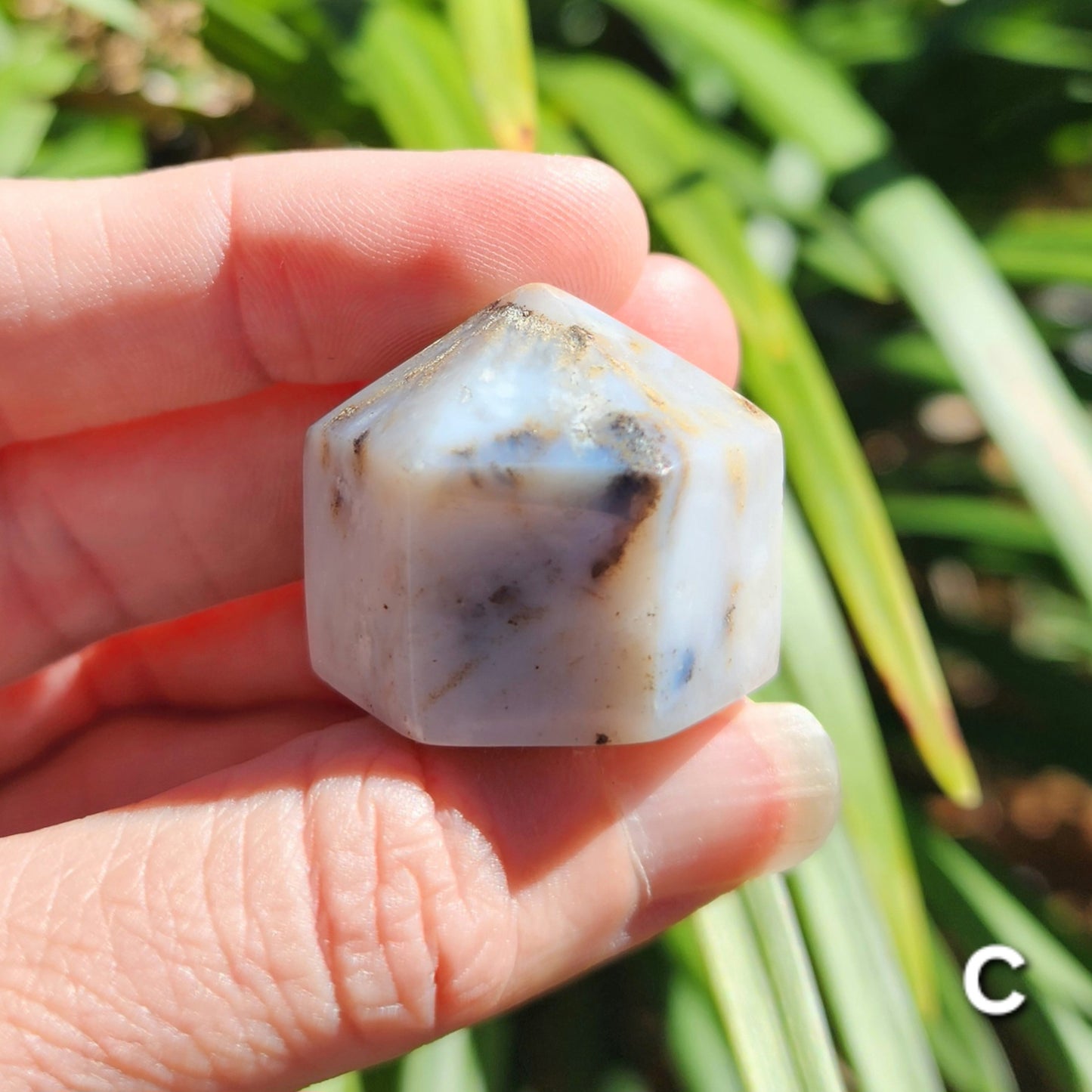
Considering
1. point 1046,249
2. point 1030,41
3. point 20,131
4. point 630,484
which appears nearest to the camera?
→ point 630,484

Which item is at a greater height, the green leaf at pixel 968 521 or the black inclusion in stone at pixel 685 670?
the black inclusion in stone at pixel 685 670

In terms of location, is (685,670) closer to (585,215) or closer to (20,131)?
(585,215)

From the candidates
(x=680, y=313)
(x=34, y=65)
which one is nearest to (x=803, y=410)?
(x=680, y=313)

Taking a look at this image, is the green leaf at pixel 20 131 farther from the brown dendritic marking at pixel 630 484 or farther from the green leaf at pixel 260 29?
the brown dendritic marking at pixel 630 484

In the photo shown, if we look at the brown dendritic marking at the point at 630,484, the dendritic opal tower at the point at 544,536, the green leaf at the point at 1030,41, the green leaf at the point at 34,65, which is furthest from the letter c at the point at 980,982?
the green leaf at the point at 34,65

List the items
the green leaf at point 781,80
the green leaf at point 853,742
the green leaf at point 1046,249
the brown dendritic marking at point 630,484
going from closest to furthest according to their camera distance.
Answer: the brown dendritic marking at point 630,484 → the green leaf at point 853,742 → the green leaf at point 781,80 → the green leaf at point 1046,249

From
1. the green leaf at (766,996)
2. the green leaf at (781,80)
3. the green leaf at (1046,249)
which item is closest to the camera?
the green leaf at (766,996)
